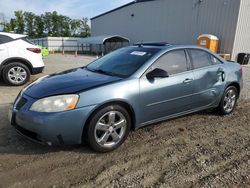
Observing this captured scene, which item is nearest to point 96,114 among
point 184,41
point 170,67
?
point 170,67

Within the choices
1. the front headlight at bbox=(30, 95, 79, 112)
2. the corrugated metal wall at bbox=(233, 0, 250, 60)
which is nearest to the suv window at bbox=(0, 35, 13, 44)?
the front headlight at bbox=(30, 95, 79, 112)

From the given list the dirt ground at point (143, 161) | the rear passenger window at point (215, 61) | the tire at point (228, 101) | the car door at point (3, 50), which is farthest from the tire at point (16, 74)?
the tire at point (228, 101)

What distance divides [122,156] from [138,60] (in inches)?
59.9

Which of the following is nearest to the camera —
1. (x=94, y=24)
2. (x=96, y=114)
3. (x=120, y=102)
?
(x=96, y=114)

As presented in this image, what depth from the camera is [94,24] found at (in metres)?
36.5

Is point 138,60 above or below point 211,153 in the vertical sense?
above

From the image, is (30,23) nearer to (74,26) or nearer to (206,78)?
(74,26)

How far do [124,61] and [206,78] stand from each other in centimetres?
153

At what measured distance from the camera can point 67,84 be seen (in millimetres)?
3053

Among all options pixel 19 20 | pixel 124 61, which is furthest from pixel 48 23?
pixel 124 61

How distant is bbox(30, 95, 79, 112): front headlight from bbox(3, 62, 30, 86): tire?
450cm

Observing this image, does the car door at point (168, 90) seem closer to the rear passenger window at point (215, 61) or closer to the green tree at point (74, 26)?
the rear passenger window at point (215, 61)

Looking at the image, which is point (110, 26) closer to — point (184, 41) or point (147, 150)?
point (184, 41)

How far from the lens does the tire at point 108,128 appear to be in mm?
2872
